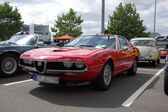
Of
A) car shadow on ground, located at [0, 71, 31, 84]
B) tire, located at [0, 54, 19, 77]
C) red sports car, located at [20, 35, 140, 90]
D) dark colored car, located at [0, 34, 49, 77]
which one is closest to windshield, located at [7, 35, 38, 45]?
dark colored car, located at [0, 34, 49, 77]

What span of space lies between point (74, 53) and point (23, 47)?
10.7 ft

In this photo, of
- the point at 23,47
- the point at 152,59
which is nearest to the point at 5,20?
the point at 152,59

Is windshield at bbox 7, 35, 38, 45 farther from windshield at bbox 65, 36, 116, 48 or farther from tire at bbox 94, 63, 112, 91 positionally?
tire at bbox 94, 63, 112, 91

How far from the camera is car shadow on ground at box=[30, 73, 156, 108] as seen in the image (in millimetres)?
5707

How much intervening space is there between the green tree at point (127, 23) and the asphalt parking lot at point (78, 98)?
108ft

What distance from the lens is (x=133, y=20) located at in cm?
4116

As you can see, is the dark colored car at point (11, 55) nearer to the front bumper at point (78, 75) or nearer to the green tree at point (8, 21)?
the front bumper at point (78, 75)

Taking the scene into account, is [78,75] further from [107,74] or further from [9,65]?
[9,65]

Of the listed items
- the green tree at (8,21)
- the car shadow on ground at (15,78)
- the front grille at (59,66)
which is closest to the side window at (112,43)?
the front grille at (59,66)

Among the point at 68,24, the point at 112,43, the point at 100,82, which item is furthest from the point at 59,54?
the point at 68,24

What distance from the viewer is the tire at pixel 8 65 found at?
862 cm

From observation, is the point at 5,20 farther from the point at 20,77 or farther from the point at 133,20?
the point at 20,77

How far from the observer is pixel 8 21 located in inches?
1496

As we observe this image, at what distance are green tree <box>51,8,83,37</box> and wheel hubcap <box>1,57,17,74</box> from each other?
3558 centimetres
